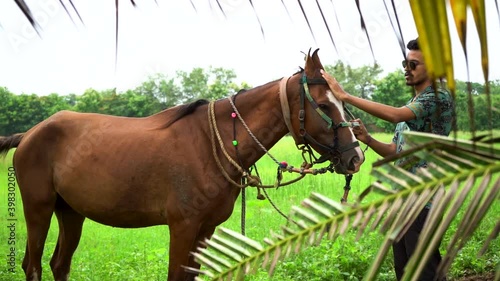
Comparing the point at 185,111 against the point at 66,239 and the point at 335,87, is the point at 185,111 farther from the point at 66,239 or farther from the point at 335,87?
the point at 66,239

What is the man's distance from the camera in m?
2.34

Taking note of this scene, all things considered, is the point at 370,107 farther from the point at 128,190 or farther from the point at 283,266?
the point at 283,266

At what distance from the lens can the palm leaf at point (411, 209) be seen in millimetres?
601

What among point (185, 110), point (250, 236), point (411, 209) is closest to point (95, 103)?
point (250, 236)

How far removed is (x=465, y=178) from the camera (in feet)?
2.19

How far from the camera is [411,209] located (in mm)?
657

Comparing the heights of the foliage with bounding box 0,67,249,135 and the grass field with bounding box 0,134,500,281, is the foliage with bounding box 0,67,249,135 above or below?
above

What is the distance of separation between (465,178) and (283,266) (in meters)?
3.79

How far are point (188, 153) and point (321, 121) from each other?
754mm

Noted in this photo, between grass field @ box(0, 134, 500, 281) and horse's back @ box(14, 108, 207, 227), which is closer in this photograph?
horse's back @ box(14, 108, 207, 227)

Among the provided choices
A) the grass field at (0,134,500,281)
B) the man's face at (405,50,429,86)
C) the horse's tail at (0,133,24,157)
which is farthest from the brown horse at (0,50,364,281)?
the horse's tail at (0,133,24,157)

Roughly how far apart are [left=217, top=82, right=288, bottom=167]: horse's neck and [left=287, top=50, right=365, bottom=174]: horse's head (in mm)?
96

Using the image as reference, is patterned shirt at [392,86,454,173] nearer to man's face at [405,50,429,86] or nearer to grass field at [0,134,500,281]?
man's face at [405,50,429,86]

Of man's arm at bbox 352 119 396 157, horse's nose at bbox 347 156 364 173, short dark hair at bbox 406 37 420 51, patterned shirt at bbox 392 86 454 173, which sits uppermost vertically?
short dark hair at bbox 406 37 420 51
